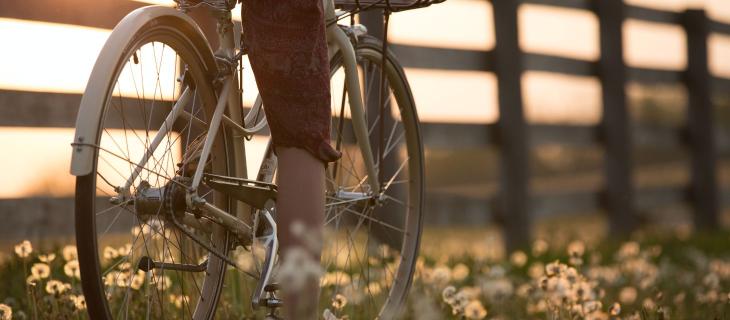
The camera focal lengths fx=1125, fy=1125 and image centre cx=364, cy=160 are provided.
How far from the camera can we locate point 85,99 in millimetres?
1625

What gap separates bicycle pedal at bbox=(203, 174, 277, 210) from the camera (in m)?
1.98

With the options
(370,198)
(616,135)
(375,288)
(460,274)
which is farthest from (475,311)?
(616,135)

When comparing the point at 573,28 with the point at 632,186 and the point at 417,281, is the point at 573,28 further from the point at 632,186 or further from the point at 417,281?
the point at 417,281

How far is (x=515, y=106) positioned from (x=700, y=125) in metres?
2.67

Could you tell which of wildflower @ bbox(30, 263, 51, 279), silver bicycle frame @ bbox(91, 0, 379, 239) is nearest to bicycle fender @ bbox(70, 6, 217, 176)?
silver bicycle frame @ bbox(91, 0, 379, 239)

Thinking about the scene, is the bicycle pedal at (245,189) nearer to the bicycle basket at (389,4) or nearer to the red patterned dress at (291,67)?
the red patterned dress at (291,67)

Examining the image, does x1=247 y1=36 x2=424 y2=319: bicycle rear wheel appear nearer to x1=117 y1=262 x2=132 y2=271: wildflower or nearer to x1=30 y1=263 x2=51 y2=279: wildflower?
x1=117 y1=262 x2=132 y2=271: wildflower

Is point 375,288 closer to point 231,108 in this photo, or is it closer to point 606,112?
point 231,108

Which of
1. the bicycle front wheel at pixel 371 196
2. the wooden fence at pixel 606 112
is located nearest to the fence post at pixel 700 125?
the wooden fence at pixel 606 112

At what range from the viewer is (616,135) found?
6.90 meters

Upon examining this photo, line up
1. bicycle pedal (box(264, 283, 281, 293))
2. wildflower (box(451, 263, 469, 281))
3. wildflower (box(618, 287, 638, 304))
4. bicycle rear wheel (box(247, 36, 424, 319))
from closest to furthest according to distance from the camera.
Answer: bicycle pedal (box(264, 283, 281, 293)) < bicycle rear wheel (box(247, 36, 424, 319)) < wildflower (box(618, 287, 638, 304)) < wildflower (box(451, 263, 469, 281))

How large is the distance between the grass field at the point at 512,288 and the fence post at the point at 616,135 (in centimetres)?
148

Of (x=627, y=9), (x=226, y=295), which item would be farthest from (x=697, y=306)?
(x=627, y=9)

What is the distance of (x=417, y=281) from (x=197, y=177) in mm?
1397
